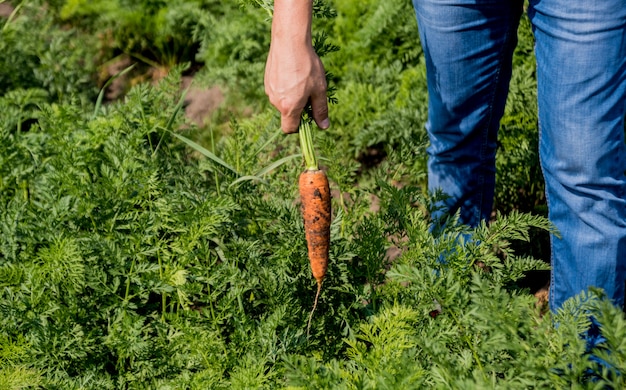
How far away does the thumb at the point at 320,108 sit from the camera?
1759mm

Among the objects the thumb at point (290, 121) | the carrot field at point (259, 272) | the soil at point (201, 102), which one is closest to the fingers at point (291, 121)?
the thumb at point (290, 121)

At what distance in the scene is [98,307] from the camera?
213 cm

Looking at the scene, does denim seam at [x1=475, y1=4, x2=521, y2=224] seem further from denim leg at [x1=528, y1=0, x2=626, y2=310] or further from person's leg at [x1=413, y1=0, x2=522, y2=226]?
denim leg at [x1=528, y1=0, x2=626, y2=310]

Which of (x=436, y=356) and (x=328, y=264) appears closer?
(x=436, y=356)

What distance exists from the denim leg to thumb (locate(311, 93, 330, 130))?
0.64 meters

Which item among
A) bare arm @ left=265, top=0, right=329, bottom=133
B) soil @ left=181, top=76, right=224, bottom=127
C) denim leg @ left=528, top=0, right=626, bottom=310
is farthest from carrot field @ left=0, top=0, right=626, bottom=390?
soil @ left=181, top=76, right=224, bottom=127

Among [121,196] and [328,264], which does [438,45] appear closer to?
[328,264]

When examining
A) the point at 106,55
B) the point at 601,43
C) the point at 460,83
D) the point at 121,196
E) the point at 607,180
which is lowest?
the point at 106,55

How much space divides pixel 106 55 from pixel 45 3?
75 cm

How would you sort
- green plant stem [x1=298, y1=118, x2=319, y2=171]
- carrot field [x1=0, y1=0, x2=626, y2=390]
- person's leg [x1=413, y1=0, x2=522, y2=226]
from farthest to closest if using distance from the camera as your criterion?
person's leg [x1=413, y1=0, x2=522, y2=226], green plant stem [x1=298, y1=118, x2=319, y2=171], carrot field [x1=0, y1=0, x2=626, y2=390]

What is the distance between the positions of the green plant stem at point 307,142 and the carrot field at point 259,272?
23cm

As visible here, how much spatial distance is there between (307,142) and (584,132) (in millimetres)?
748

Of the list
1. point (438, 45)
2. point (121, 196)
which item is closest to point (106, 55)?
point (121, 196)

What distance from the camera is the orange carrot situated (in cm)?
192
